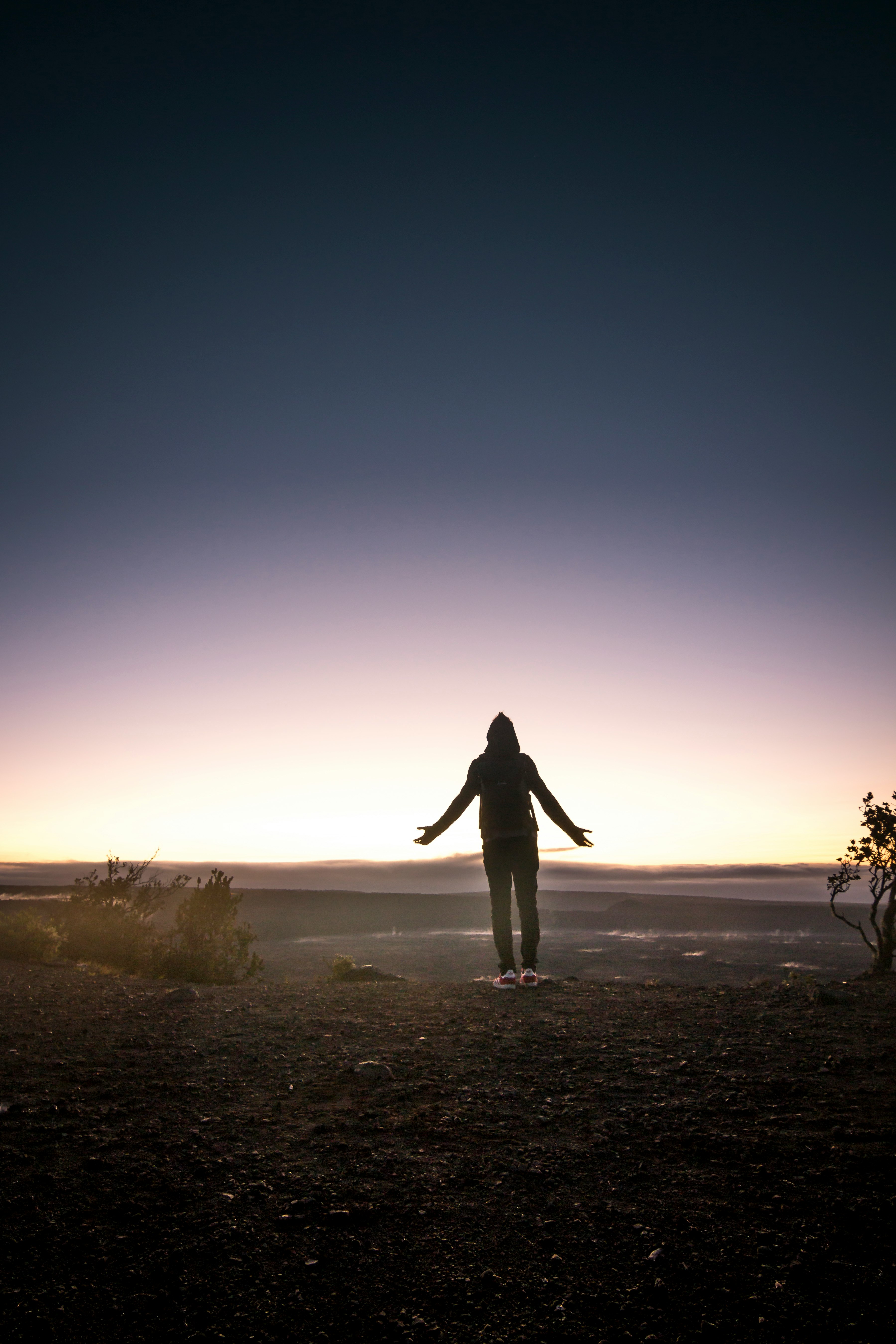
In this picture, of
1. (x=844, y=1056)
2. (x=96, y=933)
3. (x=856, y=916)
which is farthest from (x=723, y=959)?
(x=856, y=916)

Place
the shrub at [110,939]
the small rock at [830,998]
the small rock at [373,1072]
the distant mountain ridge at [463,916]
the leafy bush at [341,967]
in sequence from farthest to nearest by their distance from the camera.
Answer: the distant mountain ridge at [463,916] → the shrub at [110,939] → the leafy bush at [341,967] → the small rock at [830,998] → the small rock at [373,1072]

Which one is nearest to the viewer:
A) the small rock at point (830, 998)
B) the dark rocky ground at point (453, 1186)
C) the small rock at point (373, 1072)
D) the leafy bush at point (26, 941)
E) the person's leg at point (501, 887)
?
the dark rocky ground at point (453, 1186)

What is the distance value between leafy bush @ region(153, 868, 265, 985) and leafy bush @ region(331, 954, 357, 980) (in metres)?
2.24

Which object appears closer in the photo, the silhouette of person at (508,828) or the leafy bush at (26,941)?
the silhouette of person at (508,828)

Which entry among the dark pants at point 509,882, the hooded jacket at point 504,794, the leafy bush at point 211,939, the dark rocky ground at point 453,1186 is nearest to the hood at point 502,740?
the hooded jacket at point 504,794

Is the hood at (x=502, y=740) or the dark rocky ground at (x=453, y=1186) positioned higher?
the hood at (x=502, y=740)

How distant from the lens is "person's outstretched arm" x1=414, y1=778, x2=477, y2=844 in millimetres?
8891

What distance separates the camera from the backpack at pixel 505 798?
856 centimetres

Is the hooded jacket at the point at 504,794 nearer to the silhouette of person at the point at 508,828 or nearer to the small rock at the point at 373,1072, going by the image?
the silhouette of person at the point at 508,828

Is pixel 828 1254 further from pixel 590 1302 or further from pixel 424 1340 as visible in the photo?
pixel 424 1340

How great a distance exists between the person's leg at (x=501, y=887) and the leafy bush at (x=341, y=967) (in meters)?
3.86

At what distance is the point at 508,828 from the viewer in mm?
8547

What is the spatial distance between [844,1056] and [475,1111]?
112 inches

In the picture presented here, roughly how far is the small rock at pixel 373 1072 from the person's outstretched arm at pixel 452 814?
4.34 m
